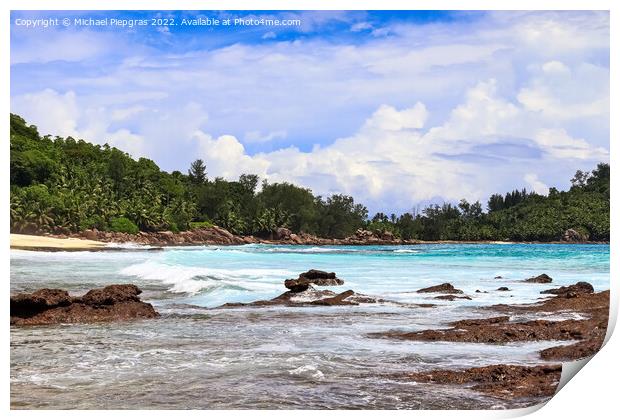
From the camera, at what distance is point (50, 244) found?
686 cm

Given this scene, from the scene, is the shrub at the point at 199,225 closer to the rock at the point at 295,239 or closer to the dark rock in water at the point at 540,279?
the rock at the point at 295,239

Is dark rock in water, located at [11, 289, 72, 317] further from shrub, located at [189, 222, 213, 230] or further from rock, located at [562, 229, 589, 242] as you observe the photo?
rock, located at [562, 229, 589, 242]

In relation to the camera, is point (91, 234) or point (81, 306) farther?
point (91, 234)

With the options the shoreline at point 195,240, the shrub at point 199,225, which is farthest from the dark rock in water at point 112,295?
the shrub at point 199,225

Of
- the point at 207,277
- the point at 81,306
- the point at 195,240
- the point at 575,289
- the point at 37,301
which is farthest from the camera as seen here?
the point at 207,277

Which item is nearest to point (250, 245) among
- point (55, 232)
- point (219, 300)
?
point (219, 300)

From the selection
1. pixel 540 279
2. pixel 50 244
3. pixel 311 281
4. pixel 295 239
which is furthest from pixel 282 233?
pixel 540 279

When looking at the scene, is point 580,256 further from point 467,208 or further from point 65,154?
point 65,154

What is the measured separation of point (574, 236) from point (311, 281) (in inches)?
99.4

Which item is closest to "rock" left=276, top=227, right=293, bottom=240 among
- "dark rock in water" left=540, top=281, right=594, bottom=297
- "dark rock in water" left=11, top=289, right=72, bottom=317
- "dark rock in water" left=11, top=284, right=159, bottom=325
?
"dark rock in water" left=11, top=284, right=159, bottom=325

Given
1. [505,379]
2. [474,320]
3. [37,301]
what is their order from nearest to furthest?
[505,379]
[37,301]
[474,320]

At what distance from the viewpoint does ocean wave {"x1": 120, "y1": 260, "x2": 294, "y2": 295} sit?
7355mm

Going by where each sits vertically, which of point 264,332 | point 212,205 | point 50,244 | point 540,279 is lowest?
point 264,332

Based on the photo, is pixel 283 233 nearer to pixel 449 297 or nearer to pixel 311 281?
pixel 311 281
